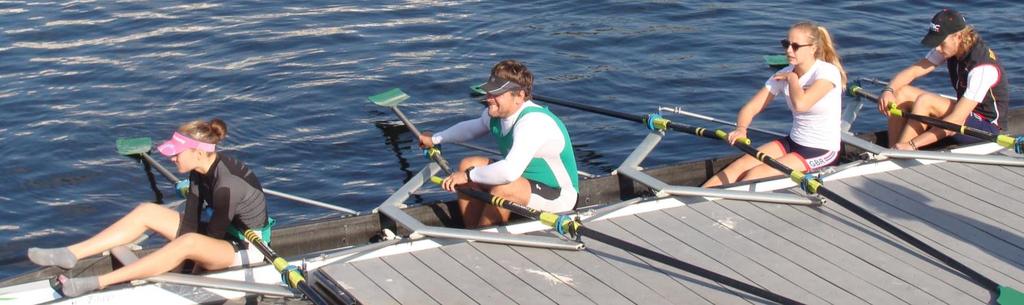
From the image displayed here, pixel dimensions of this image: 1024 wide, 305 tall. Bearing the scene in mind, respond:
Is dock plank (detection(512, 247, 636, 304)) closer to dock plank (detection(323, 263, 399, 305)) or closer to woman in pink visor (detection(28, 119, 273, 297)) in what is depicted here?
dock plank (detection(323, 263, 399, 305))

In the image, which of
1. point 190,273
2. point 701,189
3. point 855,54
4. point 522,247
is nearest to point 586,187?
point 701,189

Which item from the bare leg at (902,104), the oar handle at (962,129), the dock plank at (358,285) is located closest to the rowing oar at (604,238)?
the dock plank at (358,285)

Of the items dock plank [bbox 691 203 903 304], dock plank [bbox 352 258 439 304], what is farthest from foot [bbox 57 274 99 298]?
dock plank [bbox 691 203 903 304]

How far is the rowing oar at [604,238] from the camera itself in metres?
7.43

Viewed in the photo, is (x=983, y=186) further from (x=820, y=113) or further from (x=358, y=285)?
(x=358, y=285)

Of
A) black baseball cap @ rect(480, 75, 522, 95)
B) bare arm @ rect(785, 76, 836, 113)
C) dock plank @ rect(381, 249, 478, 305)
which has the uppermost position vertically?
black baseball cap @ rect(480, 75, 522, 95)

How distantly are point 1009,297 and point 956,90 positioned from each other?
3.45 meters

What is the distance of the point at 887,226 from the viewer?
8.27 m

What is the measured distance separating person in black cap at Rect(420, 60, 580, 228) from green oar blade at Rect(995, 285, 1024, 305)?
282 centimetres

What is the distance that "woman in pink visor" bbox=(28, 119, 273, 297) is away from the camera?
772 cm

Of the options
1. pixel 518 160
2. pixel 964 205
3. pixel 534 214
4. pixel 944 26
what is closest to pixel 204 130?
pixel 518 160

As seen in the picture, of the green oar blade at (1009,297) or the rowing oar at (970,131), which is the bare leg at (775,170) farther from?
the green oar blade at (1009,297)

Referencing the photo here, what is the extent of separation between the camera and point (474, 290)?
25.0ft

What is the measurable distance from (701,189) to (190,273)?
3496 millimetres
